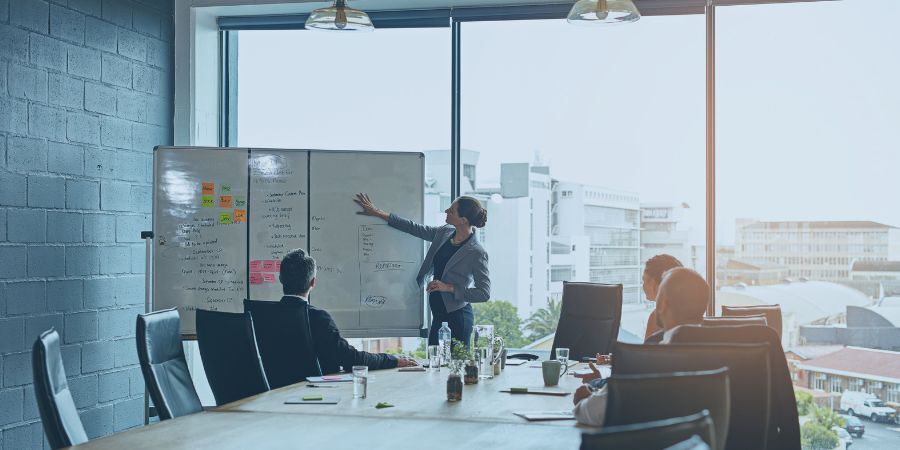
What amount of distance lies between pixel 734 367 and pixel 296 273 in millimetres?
2189

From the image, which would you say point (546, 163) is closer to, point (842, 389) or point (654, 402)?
point (842, 389)

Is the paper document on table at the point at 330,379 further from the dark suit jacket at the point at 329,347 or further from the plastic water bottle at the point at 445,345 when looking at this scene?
the plastic water bottle at the point at 445,345

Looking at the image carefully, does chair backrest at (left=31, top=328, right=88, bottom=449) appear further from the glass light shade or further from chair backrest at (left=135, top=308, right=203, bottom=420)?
the glass light shade

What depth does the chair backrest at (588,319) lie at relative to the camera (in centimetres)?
514

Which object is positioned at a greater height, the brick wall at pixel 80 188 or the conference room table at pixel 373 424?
the brick wall at pixel 80 188

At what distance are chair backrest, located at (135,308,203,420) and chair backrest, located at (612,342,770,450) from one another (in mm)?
1705

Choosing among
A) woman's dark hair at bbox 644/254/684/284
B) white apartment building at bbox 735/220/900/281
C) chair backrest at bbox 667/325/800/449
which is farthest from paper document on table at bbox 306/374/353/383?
white apartment building at bbox 735/220/900/281

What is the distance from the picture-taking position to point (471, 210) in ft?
18.2

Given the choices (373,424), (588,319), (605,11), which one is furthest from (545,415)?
(588,319)

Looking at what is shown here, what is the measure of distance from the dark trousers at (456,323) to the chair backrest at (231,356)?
6.08 ft

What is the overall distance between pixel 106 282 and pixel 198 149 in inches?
36.9

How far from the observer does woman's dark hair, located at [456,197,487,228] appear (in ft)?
18.2

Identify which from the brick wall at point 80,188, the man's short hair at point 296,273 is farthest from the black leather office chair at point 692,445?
the brick wall at point 80,188

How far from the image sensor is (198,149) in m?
5.64
